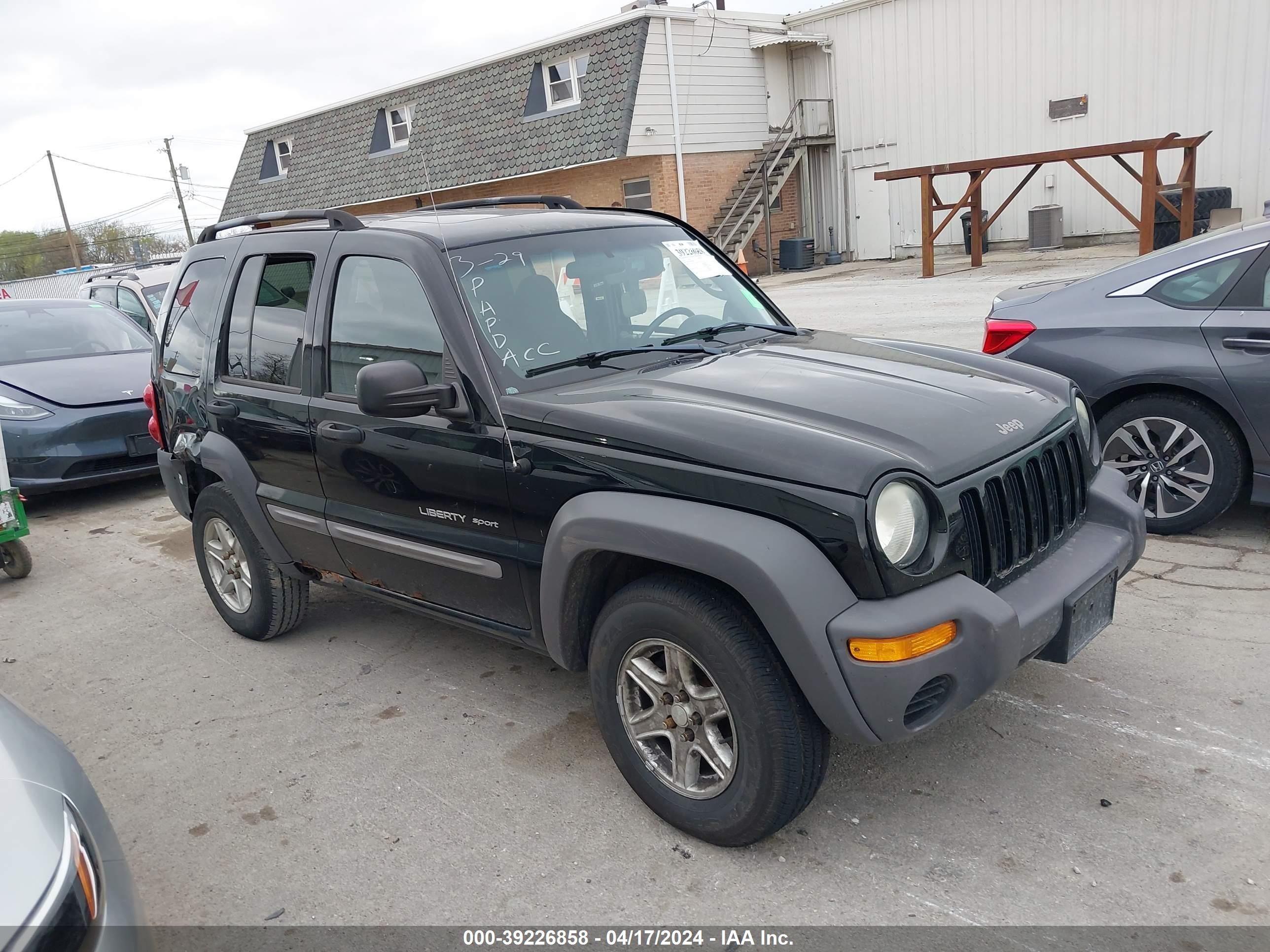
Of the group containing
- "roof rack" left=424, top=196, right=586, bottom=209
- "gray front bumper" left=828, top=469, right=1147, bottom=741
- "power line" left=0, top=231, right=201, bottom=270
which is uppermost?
"power line" left=0, top=231, right=201, bottom=270

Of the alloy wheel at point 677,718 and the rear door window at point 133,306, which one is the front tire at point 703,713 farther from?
the rear door window at point 133,306

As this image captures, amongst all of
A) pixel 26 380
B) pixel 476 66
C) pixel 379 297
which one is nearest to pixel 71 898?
pixel 379 297

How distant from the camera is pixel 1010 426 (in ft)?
10.3

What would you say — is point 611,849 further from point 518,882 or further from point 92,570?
point 92,570

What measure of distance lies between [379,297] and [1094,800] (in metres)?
2.99

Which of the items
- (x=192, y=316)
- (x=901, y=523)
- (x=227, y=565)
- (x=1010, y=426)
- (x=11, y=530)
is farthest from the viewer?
(x=11, y=530)

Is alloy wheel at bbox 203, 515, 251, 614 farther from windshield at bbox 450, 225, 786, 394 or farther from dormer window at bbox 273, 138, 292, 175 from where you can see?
dormer window at bbox 273, 138, 292, 175

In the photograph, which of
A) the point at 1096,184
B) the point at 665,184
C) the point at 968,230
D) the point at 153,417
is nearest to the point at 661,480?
the point at 153,417

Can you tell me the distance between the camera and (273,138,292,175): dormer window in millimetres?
30531

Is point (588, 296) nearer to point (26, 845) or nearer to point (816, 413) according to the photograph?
point (816, 413)

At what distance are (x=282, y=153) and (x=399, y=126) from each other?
571cm

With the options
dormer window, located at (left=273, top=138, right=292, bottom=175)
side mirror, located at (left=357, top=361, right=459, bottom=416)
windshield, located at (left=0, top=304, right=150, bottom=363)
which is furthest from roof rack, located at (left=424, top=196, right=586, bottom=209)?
dormer window, located at (left=273, top=138, right=292, bottom=175)

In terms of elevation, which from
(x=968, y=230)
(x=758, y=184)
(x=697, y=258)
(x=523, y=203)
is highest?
(x=758, y=184)

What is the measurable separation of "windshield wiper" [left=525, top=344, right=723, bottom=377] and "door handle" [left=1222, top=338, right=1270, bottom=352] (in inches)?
109
